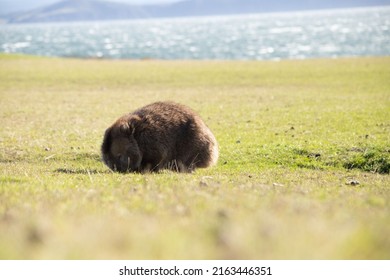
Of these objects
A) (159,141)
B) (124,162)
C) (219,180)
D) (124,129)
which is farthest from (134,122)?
(219,180)

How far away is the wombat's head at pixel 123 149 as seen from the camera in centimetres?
1206

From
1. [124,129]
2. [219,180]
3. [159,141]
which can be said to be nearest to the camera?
[219,180]

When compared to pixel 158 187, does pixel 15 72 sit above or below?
below

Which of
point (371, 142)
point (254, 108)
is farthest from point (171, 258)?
point (254, 108)

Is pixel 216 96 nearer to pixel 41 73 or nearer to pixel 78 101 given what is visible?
pixel 78 101

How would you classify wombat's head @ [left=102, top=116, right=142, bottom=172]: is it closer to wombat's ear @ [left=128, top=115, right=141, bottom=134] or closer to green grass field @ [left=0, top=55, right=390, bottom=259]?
wombat's ear @ [left=128, top=115, right=141, bottom=134]

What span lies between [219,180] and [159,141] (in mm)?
2007

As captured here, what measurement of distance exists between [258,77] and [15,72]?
27.3m

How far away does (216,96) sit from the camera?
3641cm

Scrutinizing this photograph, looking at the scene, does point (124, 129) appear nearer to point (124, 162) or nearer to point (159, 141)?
point (124, 162)

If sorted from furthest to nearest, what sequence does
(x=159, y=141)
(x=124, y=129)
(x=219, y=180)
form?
(x=159, y=141)
(x=124, y=129)
(x=219, y=180)

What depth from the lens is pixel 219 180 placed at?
37.4ft

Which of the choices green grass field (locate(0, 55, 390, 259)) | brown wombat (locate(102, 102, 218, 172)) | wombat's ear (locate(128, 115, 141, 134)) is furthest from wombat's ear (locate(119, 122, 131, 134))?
green grass field (locate(0, 55, 390, 259))

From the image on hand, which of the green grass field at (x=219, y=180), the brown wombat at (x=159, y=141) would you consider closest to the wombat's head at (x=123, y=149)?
the brown wombat at (x=159, y=141)
